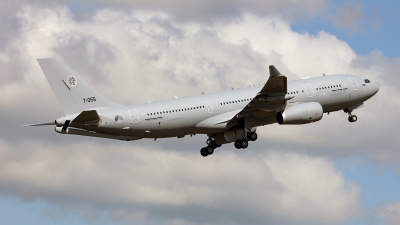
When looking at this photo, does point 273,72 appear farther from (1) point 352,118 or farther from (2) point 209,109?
(1) point 352,118

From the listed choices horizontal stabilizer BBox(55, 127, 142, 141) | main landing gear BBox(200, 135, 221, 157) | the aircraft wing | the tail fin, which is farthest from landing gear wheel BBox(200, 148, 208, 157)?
the tail fin

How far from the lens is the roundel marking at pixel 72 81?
7988cm

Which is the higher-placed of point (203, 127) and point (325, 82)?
point (325, 82)

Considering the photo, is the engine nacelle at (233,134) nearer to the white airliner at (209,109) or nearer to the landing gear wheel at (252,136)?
the white airliner at (209,109)

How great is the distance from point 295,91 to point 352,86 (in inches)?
302

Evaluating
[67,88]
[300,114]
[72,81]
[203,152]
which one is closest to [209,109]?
[203,152]

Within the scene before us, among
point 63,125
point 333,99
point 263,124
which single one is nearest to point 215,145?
point 263,124

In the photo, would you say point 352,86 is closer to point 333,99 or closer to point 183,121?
point 333,99

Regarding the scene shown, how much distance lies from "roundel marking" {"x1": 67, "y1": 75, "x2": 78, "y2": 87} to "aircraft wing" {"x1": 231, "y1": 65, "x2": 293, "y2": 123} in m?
15.8

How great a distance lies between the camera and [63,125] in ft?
253

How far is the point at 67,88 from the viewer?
7962 centimetres

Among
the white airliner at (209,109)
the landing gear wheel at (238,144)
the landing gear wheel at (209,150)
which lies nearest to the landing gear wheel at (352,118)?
the white airliner at (209,109)

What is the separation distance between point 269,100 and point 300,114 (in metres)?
3.68

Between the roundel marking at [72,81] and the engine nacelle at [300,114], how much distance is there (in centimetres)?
1982
